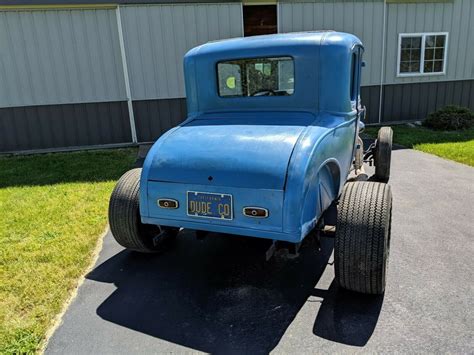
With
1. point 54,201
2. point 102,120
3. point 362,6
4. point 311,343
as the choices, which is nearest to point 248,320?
point 311,343

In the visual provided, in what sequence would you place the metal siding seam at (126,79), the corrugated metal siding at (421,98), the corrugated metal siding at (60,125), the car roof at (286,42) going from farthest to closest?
the corrugated metal siding at (421,98)
the corrugated metal siding at (60,125)
the metal siding seam at (126,79)
the car roof at (286,42)

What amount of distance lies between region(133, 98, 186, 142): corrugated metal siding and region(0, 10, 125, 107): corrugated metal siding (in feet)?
2.59

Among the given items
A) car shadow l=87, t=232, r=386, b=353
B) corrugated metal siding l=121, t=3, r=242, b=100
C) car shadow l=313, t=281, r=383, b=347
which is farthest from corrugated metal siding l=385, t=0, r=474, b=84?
car shadow l=313, t=281, r=383, b=347

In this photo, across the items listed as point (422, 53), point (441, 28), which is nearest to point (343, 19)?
point (422, 53)

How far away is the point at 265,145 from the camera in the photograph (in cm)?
302

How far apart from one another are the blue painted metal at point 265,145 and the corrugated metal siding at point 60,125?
6733 mm

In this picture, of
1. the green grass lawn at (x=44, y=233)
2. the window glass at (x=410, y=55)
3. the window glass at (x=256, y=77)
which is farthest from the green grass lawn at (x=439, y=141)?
the green grass lawn at (x=44, y=233)

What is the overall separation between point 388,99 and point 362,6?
9.30ft

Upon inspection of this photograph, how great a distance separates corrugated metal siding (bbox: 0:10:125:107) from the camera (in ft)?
30.7

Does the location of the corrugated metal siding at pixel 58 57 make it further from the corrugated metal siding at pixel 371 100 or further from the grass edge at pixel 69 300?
the corrugated metal siding at pixel 371 100

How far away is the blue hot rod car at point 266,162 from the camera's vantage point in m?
2.86

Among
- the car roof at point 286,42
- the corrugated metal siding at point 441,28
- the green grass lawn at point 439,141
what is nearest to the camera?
the car roof at point 286,42

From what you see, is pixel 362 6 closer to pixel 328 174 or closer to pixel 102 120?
pixel 102 120

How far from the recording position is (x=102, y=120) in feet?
33.5
